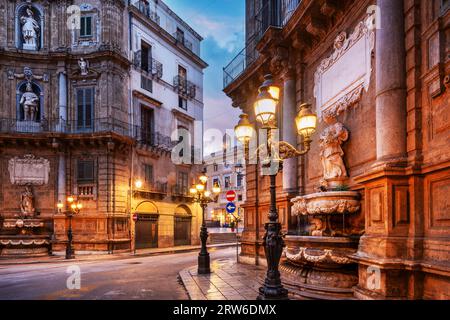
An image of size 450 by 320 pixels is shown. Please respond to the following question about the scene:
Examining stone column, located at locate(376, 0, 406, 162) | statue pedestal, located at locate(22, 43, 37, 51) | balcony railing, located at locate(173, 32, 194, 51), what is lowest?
stone column, located at locate(376, 0, 406, 162)

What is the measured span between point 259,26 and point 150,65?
14.4 m

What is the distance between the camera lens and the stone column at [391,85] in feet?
24.5

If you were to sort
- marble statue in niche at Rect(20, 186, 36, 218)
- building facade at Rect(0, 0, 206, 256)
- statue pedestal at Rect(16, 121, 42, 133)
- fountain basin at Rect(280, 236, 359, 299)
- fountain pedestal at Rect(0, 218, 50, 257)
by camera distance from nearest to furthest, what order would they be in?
fountain basin at Rect(280, 236, 359, 299), fountain pedestal at Rect(0, 218, 50, 257), marble statue in niche at Rect(20, 186, 36, 218), building facade at Rect(0, 0, 206, 256), statue pedestal at Rect(16, 121, 42, 133)

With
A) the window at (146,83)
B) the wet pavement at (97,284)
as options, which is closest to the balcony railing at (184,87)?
the window at (146,83)

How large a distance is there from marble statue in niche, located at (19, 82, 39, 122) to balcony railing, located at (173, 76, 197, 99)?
36.2ft

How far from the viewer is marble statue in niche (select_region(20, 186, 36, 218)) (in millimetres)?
24281

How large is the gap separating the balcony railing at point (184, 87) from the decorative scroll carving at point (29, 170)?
1223 cm

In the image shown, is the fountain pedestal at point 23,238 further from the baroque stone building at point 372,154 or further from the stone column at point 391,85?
the stone column at point 391,85

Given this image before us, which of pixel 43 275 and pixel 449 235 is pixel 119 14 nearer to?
pixel 43 275

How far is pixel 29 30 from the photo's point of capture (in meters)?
25.8

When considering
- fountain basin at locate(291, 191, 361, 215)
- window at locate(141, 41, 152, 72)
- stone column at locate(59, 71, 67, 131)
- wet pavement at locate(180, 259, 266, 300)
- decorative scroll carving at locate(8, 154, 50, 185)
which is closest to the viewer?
fountain basin at locate(291, 191, 361, 215)

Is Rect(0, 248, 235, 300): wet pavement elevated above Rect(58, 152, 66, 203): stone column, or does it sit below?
below

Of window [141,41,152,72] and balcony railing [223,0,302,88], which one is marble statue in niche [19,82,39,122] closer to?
window [141,41,152,72]

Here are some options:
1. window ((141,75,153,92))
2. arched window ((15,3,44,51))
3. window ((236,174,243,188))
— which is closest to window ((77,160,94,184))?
window ((141,75,153,92))
